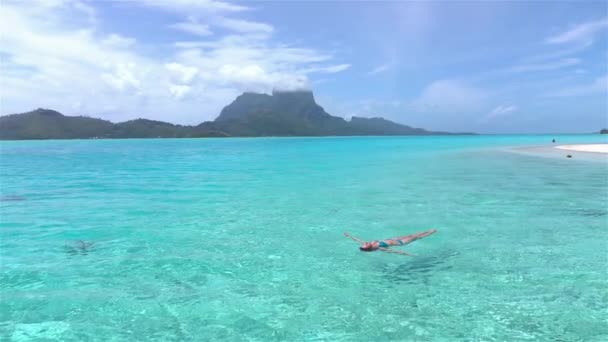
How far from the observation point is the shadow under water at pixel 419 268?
1135cm

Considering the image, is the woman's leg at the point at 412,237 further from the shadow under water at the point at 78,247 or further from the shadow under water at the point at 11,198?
the shadow under water at the point at 11,198

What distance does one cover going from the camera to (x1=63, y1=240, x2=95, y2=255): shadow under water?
14352mm

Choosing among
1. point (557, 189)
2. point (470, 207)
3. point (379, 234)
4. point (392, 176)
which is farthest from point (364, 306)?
point (392, 176)

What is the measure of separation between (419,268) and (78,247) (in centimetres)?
1254

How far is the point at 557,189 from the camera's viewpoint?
27016 millimetres

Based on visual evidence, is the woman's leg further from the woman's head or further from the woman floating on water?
the woman's head

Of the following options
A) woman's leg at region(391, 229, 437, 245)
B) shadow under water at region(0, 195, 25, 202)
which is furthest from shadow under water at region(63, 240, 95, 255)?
shadow under water at region(0, 195, 25, 202)

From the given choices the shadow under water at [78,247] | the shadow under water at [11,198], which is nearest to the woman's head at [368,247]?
the shadow under water at [78,247]

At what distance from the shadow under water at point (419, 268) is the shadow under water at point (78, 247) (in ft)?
35.7

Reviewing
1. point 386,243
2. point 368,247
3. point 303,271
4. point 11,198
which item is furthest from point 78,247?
point 11,198

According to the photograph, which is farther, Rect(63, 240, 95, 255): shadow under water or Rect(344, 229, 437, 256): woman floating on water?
Rect(63, 240, 95, 255): shadow under water

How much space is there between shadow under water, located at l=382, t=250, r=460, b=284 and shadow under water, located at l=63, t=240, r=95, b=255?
10.9 m

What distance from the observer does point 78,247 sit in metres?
15.0

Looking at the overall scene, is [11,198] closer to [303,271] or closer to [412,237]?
[303,271]
